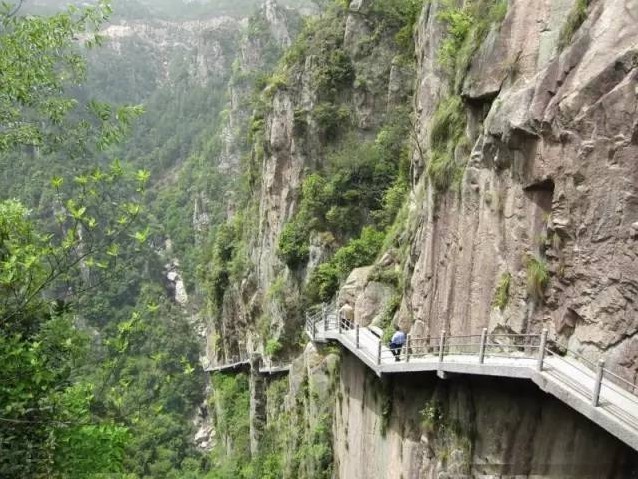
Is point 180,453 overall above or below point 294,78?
below

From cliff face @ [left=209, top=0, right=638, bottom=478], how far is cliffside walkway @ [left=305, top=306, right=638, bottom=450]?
279mm

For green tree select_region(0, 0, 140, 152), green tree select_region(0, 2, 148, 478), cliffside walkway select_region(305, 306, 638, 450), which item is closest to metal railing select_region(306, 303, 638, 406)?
cliffside walkway select_region(305, 306, 638, 450)

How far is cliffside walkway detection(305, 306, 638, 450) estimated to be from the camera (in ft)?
23.0

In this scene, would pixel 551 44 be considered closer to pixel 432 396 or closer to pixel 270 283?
pixel 432 396

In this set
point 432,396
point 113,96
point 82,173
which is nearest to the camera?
point 82,173

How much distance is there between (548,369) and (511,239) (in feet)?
9.53

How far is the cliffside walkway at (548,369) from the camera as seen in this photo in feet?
23.0

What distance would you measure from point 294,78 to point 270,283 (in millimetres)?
12555

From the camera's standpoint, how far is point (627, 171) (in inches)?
317

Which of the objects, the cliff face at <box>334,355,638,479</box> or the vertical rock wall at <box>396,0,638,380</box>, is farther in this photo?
the cliff face at <box>334,355,638,479</box>

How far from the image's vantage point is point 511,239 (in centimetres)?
1052

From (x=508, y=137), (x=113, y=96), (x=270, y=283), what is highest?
(x=113, y=96)

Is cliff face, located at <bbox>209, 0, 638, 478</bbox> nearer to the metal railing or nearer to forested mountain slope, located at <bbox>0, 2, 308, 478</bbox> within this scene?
the metal railing

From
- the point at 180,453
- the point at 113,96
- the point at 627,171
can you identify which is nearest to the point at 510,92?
the point at 627,171
